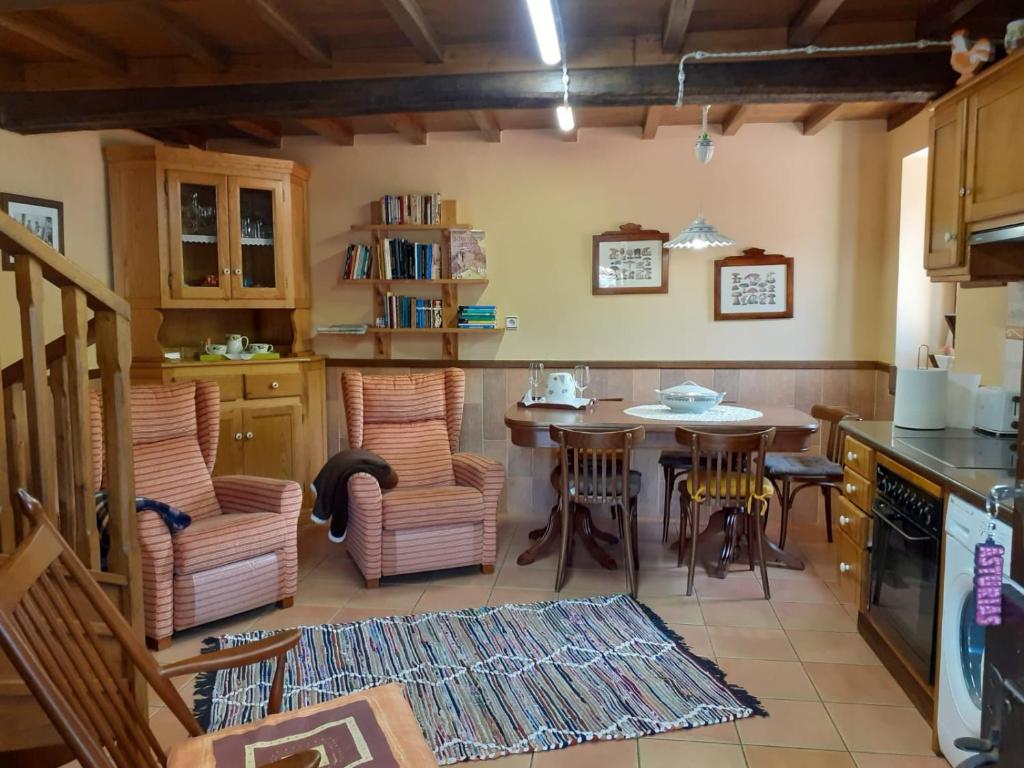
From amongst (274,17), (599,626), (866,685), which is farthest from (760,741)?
(274,17)

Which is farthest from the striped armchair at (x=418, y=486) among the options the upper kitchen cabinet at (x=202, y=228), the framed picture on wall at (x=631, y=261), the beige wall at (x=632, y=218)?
the framed picture on wall at (x=631, y=261)

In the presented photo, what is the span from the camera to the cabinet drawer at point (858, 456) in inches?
112

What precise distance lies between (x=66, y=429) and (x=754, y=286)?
383cm

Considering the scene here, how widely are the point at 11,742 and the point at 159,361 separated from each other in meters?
2.61

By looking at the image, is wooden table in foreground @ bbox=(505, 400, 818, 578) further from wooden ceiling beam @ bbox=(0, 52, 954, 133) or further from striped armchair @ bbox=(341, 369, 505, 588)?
wooden ceiling beam @ bbox=(0, 52, 954, 133)

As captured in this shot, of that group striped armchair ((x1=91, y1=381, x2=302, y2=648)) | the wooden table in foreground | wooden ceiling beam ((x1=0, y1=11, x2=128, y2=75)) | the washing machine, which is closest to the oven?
the washing machine

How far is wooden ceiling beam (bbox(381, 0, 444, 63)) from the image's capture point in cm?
281

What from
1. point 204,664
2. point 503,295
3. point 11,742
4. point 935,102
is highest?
point 935,102

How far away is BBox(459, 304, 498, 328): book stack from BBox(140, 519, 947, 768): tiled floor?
1298mm

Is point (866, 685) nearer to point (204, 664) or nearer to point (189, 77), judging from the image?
point (204, 664)

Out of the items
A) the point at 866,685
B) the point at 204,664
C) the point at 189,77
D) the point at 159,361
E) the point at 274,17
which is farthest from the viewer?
the point at 159,361

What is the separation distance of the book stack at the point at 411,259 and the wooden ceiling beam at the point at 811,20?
2.43m

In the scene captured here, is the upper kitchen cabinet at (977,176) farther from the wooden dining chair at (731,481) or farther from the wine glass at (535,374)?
the wine glass at (535,374)

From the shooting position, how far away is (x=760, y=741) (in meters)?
2.38
